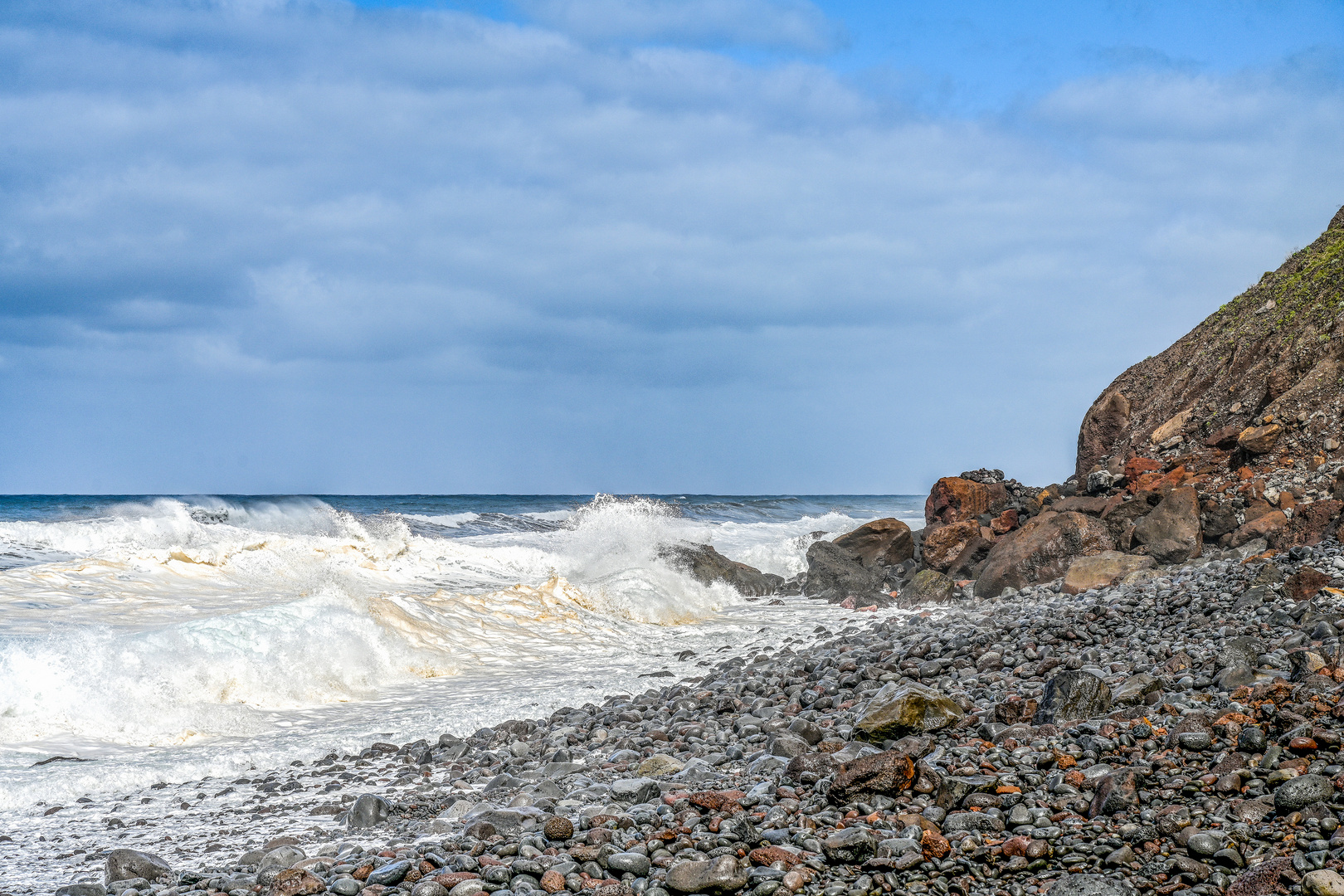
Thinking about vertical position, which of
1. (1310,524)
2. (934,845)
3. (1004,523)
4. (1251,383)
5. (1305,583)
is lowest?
(934,845)

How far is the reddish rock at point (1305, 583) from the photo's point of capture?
6945mm

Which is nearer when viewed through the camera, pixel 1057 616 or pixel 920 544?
pixel 1057 616

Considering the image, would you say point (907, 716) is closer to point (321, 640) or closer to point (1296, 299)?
point (321, 640)

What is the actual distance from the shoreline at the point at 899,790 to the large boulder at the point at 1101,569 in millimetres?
3563

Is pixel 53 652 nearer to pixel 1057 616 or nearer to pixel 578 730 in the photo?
pixel 578 730

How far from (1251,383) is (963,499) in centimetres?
501

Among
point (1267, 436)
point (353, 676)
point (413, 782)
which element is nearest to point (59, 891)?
point (413, 782)

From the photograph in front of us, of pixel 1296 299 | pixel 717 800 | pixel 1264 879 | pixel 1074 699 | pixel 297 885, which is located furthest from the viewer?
pixel 1296 299

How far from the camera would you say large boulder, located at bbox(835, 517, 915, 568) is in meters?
17.0

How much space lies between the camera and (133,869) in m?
4.55

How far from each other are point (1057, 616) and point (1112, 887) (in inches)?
224

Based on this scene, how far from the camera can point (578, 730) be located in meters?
7.59

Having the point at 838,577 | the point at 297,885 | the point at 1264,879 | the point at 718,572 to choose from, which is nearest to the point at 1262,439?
the point at 838,577

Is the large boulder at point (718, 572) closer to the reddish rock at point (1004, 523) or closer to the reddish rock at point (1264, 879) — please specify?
the reddish rock at point (1004, 523)
